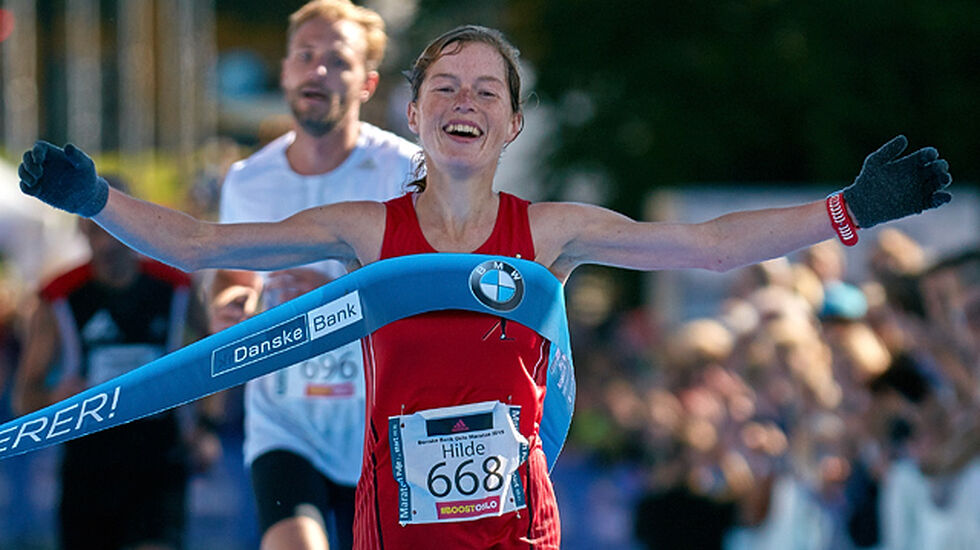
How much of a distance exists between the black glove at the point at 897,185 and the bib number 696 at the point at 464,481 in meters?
1.11

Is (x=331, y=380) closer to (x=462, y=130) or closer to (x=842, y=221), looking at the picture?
(x=462, y=130)

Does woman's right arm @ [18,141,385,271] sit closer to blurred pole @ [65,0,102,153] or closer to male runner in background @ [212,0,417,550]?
male runner in background @ [212,0,417,550]

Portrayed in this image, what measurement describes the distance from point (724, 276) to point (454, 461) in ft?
24.3

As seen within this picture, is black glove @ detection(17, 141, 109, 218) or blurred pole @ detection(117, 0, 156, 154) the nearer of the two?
black glove @ detection(17, 141, 109, 218)

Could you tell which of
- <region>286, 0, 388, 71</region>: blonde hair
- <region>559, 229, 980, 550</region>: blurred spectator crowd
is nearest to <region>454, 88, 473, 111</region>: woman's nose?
<region>286, 0, 388, 71</region>: blonde hair

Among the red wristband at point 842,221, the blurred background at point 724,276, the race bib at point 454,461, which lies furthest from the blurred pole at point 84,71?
the red wristband at point 842,221

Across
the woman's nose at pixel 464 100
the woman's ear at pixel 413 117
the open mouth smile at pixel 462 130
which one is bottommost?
the open mouth smile at pixel 462 130

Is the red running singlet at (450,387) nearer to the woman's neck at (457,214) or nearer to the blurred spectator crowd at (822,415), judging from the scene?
the woman's neck at (457,214)

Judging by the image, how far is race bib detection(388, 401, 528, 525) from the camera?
3594 millimetres

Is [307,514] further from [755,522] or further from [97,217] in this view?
[755,522]

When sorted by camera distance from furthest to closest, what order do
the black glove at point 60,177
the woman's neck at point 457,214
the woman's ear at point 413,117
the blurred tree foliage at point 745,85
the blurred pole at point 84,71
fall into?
the blurred pole at point 84,71, the blurred tree foliage at point 745,85, the woman's ear at point 413,117, the woman's neck at point 457,214, the black glove at point 60,177

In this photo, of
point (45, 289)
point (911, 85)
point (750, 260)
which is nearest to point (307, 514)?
point (750, 260)

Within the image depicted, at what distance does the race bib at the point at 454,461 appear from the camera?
11.8 feet

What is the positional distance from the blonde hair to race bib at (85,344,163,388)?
79.8 inches
